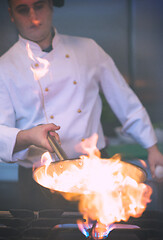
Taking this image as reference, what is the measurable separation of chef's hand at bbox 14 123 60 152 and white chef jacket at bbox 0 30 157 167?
0.13 ft

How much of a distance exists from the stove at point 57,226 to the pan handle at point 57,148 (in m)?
0.10

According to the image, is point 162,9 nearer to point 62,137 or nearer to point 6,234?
point 62,137

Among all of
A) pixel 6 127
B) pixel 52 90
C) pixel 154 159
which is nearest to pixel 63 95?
pixel 52 90

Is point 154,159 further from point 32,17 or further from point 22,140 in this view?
point 32,17

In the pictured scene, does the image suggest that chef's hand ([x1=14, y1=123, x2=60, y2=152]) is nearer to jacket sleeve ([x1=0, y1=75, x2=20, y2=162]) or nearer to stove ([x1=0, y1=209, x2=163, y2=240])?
jacket sleeve ([x1=0, y1=75, x2=20, y2=162])

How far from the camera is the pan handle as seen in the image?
61cm

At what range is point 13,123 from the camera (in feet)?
2.72

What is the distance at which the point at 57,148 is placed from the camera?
2.05 ft

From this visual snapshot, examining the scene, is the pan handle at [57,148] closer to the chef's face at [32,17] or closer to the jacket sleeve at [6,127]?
the jacket sleeve at [6,127]

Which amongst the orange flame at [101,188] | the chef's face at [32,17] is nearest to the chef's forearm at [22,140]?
the orange flame at [101,188]

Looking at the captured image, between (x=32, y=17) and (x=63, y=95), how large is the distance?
0.22 m

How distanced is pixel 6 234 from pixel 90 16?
1229mm

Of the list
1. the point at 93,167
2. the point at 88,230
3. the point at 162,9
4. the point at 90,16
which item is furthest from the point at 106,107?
the point at 88,230

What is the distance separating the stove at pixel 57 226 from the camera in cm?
53
